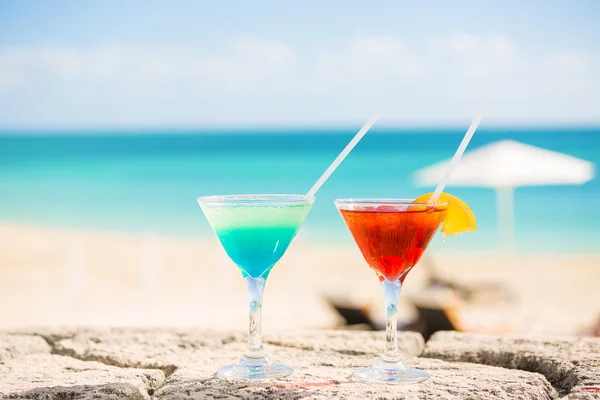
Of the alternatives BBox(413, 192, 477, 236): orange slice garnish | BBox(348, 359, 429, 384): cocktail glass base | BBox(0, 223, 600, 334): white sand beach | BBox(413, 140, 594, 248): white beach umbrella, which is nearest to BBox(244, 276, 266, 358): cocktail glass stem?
BBox(348, 359, 429, 384): cocktail glass base

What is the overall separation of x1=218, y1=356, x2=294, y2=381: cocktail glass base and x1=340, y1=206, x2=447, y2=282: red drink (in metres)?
0.37

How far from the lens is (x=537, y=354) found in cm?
226

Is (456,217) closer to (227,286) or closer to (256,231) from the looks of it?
(256,231)

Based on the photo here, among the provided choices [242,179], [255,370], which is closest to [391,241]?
[255,370]

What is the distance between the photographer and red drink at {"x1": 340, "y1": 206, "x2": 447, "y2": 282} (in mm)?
1931

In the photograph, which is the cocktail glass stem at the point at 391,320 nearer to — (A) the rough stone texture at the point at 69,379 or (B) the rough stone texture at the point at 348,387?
(B) the rough stone texture at the point at 348,387

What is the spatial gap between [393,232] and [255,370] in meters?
0.51

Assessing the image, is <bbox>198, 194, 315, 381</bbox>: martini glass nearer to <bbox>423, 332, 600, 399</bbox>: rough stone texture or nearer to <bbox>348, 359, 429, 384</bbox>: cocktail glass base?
<bbox>348, 359, 429, 384</bbox>: cocktail glass base

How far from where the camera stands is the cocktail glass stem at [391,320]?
1958 mm

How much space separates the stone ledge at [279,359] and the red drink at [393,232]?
32 cm

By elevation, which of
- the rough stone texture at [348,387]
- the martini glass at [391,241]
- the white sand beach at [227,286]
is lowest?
the rough stone texture at [348,387]

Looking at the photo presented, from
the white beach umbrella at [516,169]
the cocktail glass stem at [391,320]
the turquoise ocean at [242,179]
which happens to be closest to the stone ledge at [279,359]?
the cocktail glass stem at [391,320]

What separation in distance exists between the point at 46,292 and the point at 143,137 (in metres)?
49.8

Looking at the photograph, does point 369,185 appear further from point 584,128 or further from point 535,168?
point 584,128
